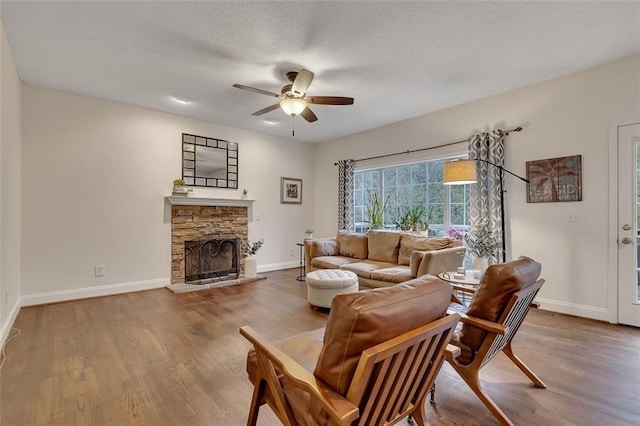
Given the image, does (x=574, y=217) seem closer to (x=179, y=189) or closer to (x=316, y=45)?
(x=316, y=45)

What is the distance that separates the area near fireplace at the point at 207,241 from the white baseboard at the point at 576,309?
4299mm

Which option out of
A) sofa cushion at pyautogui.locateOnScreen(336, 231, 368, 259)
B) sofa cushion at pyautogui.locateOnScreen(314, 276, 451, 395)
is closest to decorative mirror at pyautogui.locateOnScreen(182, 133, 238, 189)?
sofa cushion at pyautogui.locateOnScreen(336, 231, 368, 259)

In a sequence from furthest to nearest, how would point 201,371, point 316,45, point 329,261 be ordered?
point 329,261
point 316,45
point 201,371

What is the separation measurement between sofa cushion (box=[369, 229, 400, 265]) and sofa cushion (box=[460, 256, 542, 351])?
2615 millimetres

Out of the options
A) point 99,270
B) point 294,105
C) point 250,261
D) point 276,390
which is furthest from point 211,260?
point 276,390

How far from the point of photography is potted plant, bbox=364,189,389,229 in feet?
18.1

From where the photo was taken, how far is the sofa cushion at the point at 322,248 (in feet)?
15.8

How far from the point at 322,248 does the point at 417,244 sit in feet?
5.10

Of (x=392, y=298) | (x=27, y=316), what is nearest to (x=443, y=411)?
(x=392, y=298)

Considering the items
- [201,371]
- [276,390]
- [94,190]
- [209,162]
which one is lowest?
[201,371]

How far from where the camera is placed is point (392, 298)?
1065mm

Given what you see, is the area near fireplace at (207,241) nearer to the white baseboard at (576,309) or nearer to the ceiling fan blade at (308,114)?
the ceiling fan blade at (308,114)

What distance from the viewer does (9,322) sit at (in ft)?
9.57

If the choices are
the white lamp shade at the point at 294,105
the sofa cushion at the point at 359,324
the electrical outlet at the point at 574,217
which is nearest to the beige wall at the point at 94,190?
the white lamp shade at the point at 294,105
